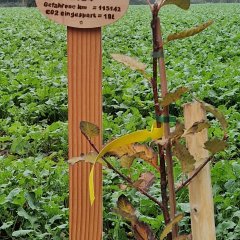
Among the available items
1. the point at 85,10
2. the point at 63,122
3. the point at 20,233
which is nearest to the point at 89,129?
the point at 85,10

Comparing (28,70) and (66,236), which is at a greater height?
(28,70)

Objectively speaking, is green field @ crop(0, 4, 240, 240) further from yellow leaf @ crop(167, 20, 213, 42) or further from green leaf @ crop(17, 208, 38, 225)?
yellow leaf @ crop(167, 20, 213, 42)

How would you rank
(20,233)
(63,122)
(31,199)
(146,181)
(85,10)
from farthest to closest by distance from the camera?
1. (63,122)
2. (31,199)
3. (20,233)
4. (85,10)
5. (146,181)

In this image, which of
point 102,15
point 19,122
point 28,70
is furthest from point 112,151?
point 28,70

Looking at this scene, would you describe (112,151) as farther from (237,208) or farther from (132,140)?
(237,208)

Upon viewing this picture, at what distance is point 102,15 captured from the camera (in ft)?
6.77

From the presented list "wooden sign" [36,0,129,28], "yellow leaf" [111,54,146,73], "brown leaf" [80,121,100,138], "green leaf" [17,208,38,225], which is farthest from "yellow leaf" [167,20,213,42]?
"green leaf" [17,208,38,225]

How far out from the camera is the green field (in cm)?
311

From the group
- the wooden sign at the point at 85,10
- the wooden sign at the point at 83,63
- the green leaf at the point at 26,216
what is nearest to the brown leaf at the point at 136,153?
the wooden sign at the point at 83,63

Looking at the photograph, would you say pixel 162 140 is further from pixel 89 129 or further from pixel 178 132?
pixel 89 129

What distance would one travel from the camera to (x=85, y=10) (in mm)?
2055

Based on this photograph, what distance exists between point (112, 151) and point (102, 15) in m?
0.49

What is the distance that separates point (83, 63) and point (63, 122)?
137 inches

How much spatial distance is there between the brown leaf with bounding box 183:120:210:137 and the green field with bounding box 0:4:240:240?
15 centimetres
